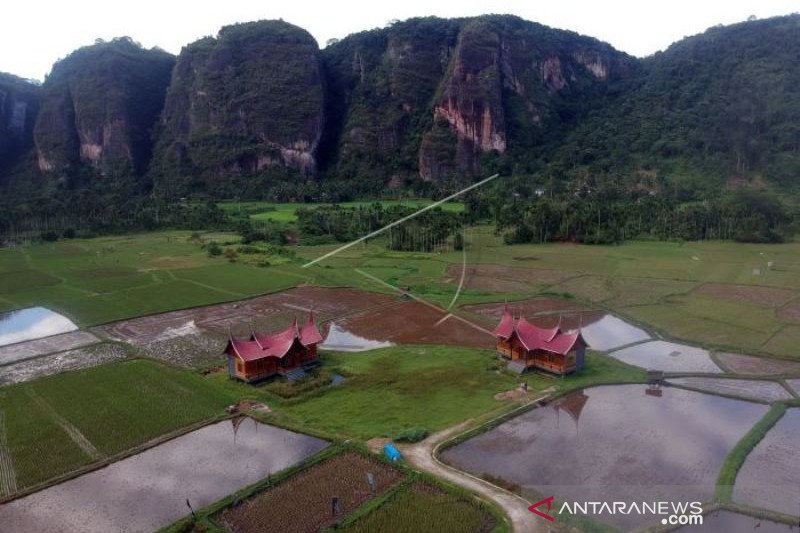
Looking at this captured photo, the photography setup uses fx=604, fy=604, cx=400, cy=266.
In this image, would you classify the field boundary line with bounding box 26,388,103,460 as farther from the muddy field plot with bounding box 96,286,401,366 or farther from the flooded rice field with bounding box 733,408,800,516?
the flooded rice field with bounding box 733,408,800,516

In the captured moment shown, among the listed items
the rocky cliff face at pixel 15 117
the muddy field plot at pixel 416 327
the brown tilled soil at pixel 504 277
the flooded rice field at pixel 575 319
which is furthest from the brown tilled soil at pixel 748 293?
the rocky cliff face at pixel 15 117

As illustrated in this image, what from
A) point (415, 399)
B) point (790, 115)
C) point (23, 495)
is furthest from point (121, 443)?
point (790, 115)

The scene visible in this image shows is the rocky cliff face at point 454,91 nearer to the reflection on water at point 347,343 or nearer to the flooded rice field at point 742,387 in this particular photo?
the reflection on water at point 347,343

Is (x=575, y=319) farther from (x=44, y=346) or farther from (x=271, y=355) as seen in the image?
(x=44, y=346)

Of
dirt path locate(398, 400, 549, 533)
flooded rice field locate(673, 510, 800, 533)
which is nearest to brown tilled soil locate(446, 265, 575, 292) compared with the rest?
dirt path locate(398, 400, 549, 533)

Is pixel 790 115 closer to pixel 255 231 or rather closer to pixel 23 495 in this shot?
pixel 255 231

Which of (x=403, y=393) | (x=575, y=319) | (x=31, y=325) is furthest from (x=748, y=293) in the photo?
(x=31, y=325)
